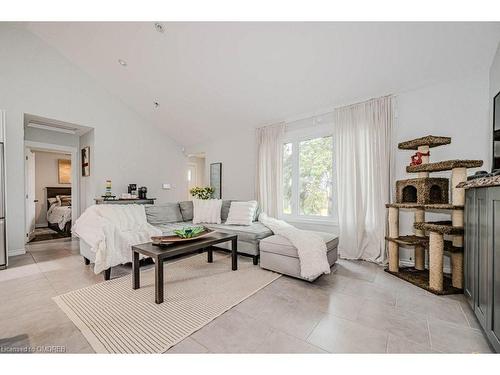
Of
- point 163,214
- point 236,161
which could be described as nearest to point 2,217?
point 163,214

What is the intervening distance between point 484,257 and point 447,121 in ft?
6.44

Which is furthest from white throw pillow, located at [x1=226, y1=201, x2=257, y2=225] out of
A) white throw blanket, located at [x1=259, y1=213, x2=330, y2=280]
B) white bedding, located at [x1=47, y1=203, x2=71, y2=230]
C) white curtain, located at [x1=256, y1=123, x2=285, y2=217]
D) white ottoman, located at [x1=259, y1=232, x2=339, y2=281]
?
white bedding, located at [x1=47, y1=203, x2=71, y2=230]

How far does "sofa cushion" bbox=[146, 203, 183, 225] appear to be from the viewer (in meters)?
3.86

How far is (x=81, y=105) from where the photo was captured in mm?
4371

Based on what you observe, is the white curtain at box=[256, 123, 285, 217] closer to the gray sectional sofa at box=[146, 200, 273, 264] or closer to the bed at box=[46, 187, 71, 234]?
the gray sectional sofa at box=[146, 200, 273, 264]

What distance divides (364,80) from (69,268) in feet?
15.1

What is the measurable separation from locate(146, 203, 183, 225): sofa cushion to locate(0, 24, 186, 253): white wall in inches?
61.2

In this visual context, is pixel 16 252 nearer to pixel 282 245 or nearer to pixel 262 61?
pixel 282 245

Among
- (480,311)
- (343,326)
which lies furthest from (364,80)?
(343,326)

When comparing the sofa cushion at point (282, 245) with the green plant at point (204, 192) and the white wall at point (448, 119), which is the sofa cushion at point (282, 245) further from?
the green plant at point (204, 192)

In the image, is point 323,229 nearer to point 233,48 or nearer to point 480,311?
point 480,311

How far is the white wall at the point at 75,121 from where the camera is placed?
3.58 m

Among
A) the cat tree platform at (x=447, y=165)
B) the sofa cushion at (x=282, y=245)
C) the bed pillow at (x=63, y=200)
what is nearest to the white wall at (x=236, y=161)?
the sofa cushion at (x=282, y=245)

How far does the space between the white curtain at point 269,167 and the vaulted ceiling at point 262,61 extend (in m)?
0.27
